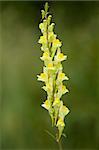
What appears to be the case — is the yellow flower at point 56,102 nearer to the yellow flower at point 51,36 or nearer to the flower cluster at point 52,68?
the flower cluster at point 52,68

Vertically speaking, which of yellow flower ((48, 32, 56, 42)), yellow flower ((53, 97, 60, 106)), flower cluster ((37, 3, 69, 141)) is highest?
yellow flower ((48, 32, 56, 42))

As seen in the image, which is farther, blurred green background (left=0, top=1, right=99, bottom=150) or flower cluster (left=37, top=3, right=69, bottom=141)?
blurred green background (left=0, top=1, right=99, bottom=150)

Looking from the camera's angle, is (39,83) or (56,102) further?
(39,83)

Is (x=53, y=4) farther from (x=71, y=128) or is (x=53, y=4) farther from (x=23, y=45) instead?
(x=71, y=128)

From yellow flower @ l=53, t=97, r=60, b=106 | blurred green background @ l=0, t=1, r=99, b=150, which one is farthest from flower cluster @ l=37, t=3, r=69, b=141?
blurred green background @ l=0, t=1, r=99, b=150

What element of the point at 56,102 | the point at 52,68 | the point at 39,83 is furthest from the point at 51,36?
the point at 39,83

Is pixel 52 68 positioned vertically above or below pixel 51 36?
below

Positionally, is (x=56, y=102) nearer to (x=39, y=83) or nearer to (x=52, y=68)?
(x=52, y=68)

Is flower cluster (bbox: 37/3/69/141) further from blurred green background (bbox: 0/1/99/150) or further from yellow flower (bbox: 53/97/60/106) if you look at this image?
blurred green background (bbox: 0/1/99/150)
